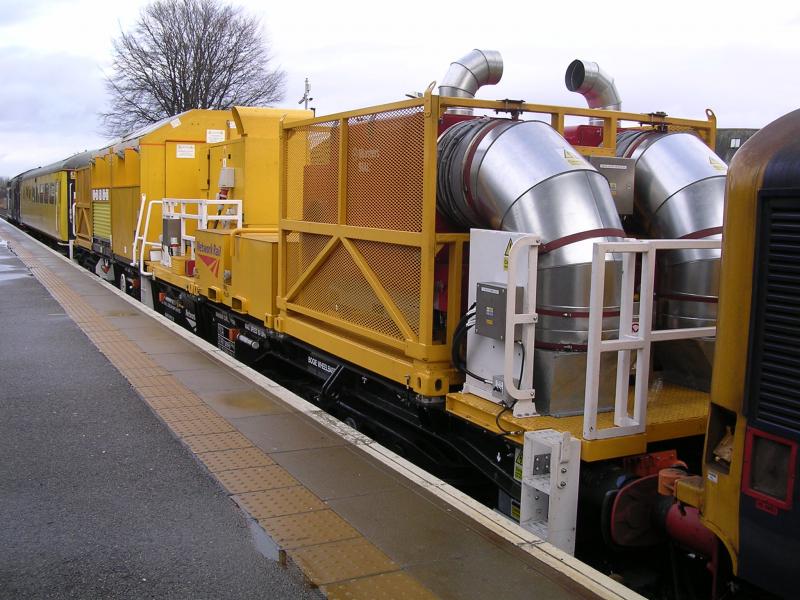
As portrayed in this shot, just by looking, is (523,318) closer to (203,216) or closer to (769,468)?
(769,468)

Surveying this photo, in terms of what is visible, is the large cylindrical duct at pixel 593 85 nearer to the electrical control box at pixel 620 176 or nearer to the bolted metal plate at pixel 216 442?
the electrical control box at pixel 620 176

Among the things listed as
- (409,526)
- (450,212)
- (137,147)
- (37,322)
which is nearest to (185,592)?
(409,526)

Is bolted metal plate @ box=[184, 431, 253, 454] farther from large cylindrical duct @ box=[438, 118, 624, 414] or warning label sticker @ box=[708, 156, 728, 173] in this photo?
warning label sticker @ box=[708, 156, 728, 173]

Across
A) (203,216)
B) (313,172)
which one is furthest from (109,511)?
(203,216)

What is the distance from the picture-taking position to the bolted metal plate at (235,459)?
16.8 ft

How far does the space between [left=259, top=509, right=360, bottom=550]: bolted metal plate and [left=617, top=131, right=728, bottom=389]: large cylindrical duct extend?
2.48 metres

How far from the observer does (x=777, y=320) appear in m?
2.75

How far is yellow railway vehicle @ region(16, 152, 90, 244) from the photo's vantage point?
77.7 ft

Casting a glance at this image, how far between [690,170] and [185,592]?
4.00m

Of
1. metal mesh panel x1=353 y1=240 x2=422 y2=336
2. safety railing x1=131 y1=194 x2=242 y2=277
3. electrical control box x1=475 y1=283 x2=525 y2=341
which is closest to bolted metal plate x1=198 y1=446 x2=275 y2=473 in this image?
metal mesh panel x1=353 y1=240 x2=422 y2=336

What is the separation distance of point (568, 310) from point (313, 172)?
2.95 m

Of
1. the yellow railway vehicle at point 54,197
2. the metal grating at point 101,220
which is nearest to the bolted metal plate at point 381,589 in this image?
the metal grating at point 101,220

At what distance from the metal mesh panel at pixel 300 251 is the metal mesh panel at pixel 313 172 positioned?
16 centimetres

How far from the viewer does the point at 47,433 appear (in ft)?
19.3
